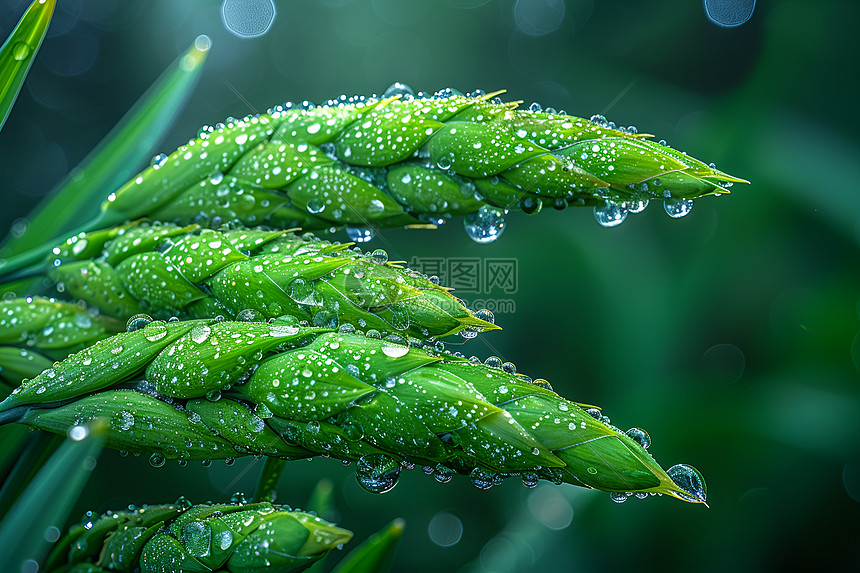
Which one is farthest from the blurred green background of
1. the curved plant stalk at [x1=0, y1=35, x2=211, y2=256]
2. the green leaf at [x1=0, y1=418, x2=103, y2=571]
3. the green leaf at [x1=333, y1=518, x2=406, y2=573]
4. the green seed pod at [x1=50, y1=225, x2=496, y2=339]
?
the green leaf at [x1=0, y1=418, x2=103, y2=571]

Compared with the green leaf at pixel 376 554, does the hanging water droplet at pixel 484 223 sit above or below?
above

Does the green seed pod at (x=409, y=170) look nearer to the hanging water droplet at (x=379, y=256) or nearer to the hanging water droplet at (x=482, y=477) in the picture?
the hanging water droplet at (x=379, y=256)

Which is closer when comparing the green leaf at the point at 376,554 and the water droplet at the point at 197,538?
the water droplet at the point at 197,538

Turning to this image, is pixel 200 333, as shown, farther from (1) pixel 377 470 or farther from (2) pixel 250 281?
(1) pixel 377 470

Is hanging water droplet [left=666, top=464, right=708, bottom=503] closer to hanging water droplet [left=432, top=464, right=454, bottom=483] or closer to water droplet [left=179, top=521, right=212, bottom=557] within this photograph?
hanging water droplet [left=432, top=464, right=454, bottom=483]

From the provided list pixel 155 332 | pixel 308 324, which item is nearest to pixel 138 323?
pixel 155 332

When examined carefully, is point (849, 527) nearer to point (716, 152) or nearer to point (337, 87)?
point (716, 152)

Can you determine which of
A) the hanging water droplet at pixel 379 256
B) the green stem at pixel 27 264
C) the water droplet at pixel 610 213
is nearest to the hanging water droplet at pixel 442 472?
the hanging water droplet at pixel 379 256
